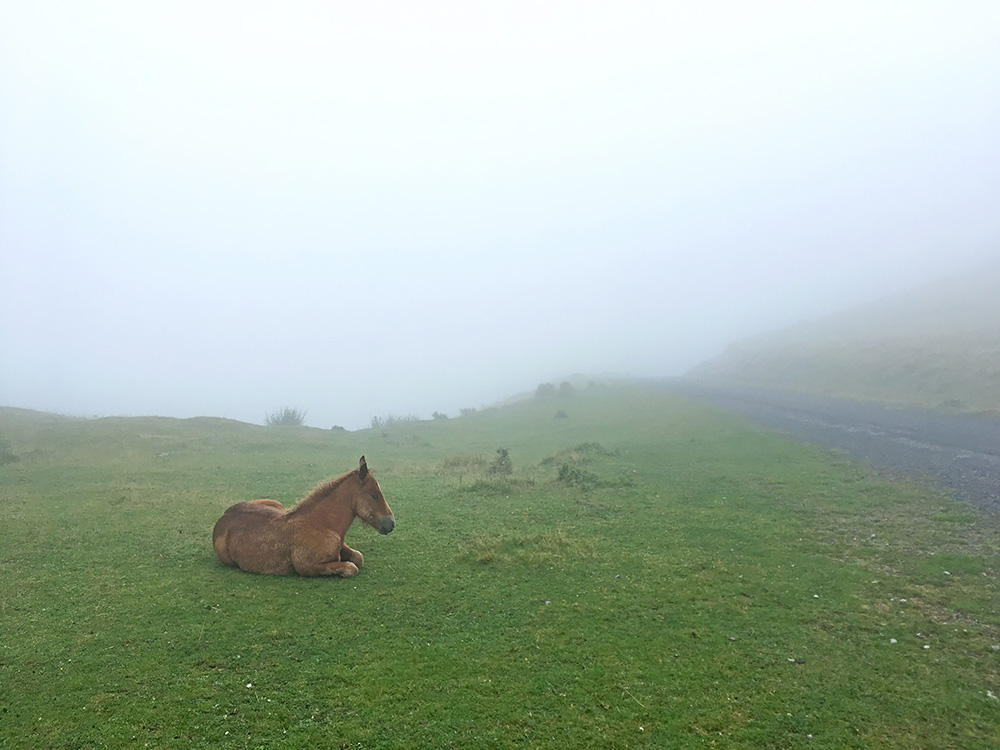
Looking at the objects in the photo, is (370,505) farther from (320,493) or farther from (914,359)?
(914,359)

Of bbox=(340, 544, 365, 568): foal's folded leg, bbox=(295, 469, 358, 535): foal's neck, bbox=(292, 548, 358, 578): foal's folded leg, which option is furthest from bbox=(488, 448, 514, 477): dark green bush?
bbox=(292, 548, 358, 578): foal's folded leg

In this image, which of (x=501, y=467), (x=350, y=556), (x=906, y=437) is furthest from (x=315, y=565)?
(x=906, y=437)

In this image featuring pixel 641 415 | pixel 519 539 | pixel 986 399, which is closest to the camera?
pixel 519 539

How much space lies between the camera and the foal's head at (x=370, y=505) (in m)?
8.04

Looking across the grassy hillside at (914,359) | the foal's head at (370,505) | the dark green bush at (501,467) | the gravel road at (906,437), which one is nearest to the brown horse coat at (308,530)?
the foal's head at (370,505)

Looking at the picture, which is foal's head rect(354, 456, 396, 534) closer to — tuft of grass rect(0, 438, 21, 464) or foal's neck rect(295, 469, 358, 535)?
foal's neck rect(295, 469, 358, 535)

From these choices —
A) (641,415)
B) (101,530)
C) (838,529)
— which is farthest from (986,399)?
(101,530)

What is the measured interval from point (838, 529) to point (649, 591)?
5.60m

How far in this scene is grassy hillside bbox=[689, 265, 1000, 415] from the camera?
28.3 m

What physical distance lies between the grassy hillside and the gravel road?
9.12 ft

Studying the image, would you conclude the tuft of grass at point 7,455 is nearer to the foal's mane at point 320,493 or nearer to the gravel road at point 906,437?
the foal's mane at point 320,493

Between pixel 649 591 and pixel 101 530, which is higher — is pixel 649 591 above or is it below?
below

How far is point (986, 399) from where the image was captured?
2494cm

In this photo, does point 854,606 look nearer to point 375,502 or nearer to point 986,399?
point 375,502
